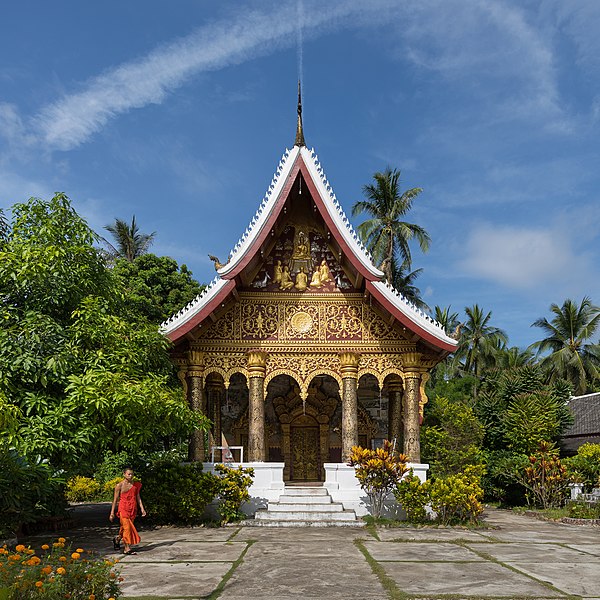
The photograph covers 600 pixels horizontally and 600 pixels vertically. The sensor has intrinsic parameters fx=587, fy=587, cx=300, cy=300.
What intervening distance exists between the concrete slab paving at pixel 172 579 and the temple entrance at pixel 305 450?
28.1ft

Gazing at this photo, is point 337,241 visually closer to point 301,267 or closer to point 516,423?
point 301,267

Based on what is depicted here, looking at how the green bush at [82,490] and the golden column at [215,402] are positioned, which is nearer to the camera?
the golden column at [215,402]

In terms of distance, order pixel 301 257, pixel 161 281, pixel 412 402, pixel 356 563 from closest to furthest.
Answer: pixel 356 563 → pixel 412 402 → pixel 301 257 → pixel 161 281

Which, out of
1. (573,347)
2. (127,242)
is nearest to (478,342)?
(573,347)

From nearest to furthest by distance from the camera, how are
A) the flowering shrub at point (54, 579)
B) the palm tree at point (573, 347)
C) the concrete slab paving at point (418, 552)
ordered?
the flowering shrub at point (54, 579) → the concrete slab paving at point (418, 552) → the palm tree at point (573, 347)

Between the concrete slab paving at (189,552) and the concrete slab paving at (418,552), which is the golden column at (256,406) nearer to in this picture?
the concrete slab paving at (189,552)

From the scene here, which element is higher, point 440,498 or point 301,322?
point 301,322

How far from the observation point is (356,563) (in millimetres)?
7367

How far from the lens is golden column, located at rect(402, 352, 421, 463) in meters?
12.7

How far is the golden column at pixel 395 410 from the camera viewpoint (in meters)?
14.8

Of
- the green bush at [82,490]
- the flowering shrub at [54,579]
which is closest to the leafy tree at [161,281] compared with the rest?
the green bush at [82,490]

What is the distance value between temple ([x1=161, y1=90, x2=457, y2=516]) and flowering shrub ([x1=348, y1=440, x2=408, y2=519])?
0.87m

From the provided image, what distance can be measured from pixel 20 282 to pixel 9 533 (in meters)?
4.59

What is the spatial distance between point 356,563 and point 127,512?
339cm
